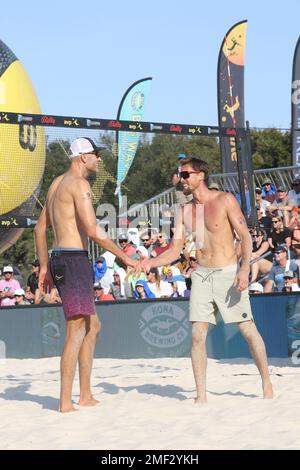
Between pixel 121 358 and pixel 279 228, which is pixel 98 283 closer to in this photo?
pixel 121 358

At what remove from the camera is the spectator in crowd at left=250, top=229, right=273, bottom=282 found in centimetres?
1182

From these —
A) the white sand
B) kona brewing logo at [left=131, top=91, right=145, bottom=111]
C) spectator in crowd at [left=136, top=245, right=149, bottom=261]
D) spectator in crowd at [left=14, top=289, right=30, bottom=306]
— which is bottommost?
the white sand

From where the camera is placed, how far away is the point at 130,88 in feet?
56.4

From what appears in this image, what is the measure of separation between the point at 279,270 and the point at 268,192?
262 cm


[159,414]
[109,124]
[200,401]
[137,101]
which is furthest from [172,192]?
[159,414]

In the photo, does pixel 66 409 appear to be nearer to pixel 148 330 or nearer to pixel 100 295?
Result: pixel 148 330

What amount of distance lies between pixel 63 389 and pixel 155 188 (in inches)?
239

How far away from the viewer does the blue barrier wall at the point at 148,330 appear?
1040 cm

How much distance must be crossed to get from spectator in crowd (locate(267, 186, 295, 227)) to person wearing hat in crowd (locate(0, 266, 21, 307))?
12.4 ft

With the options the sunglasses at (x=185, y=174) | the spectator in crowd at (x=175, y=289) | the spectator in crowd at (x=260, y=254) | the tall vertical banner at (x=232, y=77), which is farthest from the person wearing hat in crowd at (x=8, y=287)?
the sunglasses at (x=185, y=174)

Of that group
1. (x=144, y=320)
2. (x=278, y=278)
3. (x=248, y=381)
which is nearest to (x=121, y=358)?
(x=144, y=320)

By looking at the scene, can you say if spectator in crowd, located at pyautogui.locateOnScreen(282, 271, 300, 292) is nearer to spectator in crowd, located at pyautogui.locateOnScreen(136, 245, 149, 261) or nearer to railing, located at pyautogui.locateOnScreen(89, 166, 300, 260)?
spectator in crowd, located at pyautogui.locateOnScreen(136, 245, 149, 261)

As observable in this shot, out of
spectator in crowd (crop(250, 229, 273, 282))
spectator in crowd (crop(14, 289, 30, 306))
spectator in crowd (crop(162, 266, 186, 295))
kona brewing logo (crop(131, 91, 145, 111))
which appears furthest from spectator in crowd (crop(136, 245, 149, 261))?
kona brewing logo (crop(131, 91, 145, 111))

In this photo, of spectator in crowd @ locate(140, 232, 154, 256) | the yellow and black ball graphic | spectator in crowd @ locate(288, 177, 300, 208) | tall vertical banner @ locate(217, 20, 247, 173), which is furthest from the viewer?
tall vertical banner @ locate(217, 20, 247, 173)
